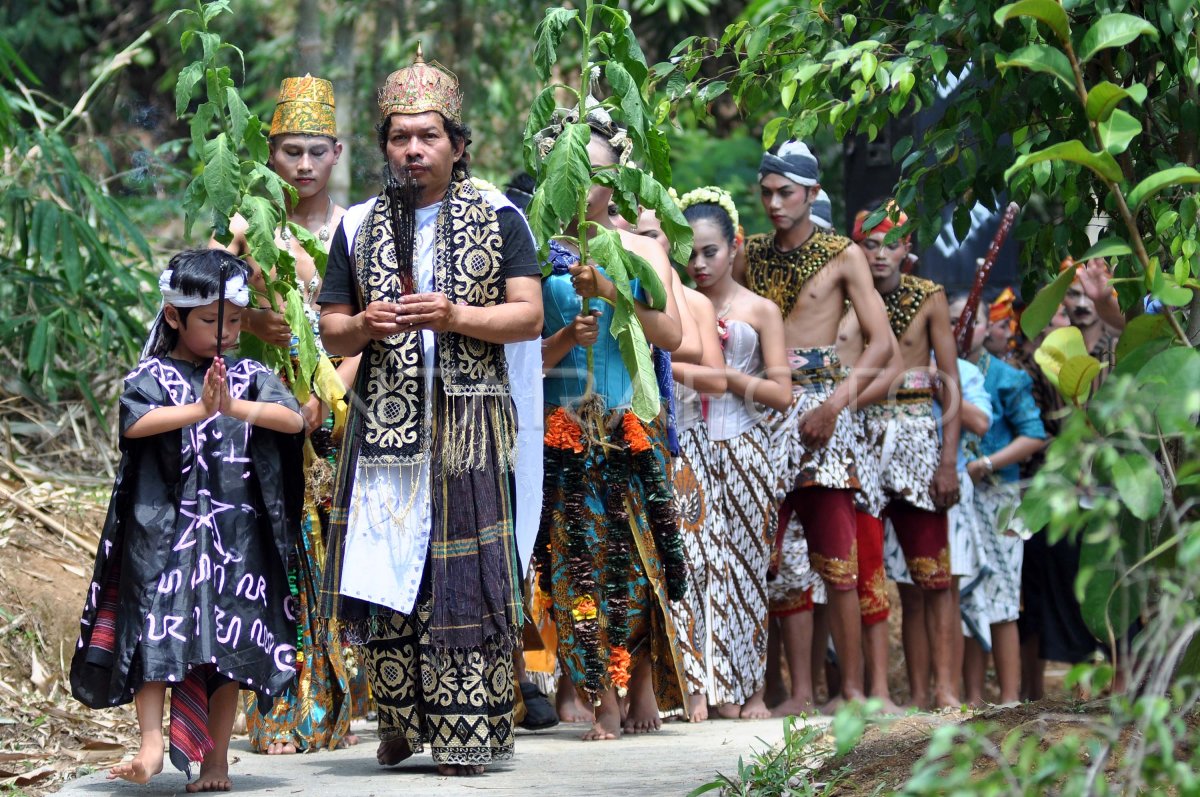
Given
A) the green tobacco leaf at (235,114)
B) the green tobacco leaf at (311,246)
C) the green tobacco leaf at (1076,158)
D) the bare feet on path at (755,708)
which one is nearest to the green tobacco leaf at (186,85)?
the green tobacco leaf at (235,114)

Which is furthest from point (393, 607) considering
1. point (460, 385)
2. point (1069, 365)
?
point (1069, 365)

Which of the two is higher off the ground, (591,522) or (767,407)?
(767,407)

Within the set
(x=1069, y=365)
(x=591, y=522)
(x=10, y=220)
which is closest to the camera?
Answer: (x=1069, y=365)

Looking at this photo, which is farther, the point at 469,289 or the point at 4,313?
the point at 4,313

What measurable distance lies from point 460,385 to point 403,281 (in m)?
0.34

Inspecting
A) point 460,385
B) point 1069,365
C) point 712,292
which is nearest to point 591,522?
point 460,385

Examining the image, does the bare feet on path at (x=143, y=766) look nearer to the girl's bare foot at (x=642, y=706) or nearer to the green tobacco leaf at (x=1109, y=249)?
the girl's bare foot at (x=642, y=706)

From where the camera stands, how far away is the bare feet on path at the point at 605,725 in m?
5.67

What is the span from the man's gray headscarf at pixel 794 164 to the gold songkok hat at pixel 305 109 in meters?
1.95

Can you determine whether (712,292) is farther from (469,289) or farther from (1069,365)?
(1069,365)

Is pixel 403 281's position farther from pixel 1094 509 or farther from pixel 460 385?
pixel 1094 509

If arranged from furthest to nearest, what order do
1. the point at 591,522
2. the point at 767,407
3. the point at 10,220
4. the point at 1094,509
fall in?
the point at 10,220 < the point at 767,407 < the point at 591,522 < the point at 1094,509

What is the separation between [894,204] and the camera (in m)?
4.36

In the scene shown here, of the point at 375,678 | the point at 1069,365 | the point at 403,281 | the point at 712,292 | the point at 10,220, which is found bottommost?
the point at 375,678
